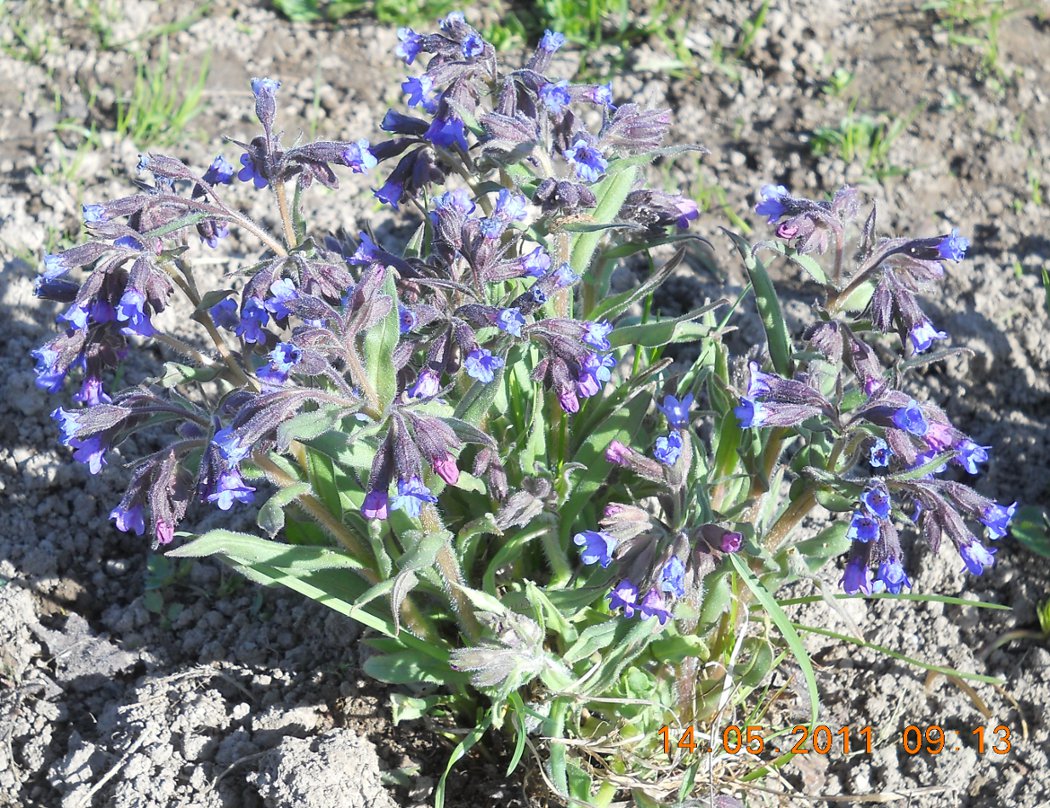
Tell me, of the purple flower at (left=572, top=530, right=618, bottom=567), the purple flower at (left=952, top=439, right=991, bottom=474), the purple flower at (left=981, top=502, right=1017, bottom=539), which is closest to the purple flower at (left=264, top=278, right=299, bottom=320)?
the purple flower at (left=572, top=530, right=618, bottom=567)

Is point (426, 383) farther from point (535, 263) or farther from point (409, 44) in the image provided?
point (409, 44)

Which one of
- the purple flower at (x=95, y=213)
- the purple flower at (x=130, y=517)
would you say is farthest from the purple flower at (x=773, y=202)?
the purple flower at (x=130, y=517)

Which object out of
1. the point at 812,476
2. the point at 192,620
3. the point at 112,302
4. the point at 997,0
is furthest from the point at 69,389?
the point at 997,0

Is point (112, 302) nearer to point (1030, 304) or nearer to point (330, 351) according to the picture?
point (330, 351)

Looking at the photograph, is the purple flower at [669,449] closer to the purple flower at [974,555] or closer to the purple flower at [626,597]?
the purple flower at [626,597]

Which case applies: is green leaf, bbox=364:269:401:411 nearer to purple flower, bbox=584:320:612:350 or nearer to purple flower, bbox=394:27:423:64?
purple flower, bbox=584:320:612:350
